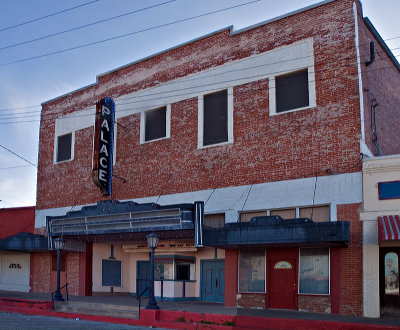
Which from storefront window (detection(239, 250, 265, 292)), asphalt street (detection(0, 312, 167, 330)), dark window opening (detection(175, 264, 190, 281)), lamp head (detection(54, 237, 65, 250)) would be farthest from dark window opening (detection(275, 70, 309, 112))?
lamp head (detection(54, 237, 65, 250))

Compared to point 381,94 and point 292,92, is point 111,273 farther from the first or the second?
point 381,94

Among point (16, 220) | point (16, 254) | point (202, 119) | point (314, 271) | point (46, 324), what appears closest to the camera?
point (46, 324)

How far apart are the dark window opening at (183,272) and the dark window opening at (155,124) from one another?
241 inches

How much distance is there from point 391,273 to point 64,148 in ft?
59.4

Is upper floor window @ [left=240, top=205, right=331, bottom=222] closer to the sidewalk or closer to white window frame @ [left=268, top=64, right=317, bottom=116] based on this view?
the sidewalk

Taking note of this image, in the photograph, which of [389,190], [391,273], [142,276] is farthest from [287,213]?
[142,276]

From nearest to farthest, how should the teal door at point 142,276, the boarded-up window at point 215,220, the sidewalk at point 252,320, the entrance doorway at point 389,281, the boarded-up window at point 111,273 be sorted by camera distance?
the sidewalk at point 252,320 < the entrance doorway at point 389,281 < the boarded-up window at point 215,220 < the teal door at point 142,276 < the boarded-up window at point 111,273

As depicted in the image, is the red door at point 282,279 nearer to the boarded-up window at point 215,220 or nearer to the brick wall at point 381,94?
the boarded-up window at point 215,220

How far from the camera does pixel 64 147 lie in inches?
1133

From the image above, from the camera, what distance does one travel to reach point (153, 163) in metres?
23.9

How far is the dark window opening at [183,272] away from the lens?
24.9 meters

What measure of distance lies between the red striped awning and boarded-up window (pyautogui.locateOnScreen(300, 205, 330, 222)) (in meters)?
2.09

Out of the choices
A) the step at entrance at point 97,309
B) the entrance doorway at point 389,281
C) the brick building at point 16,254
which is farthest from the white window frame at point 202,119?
the brick building at point 16,254

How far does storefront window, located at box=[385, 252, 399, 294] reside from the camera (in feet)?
57.0
